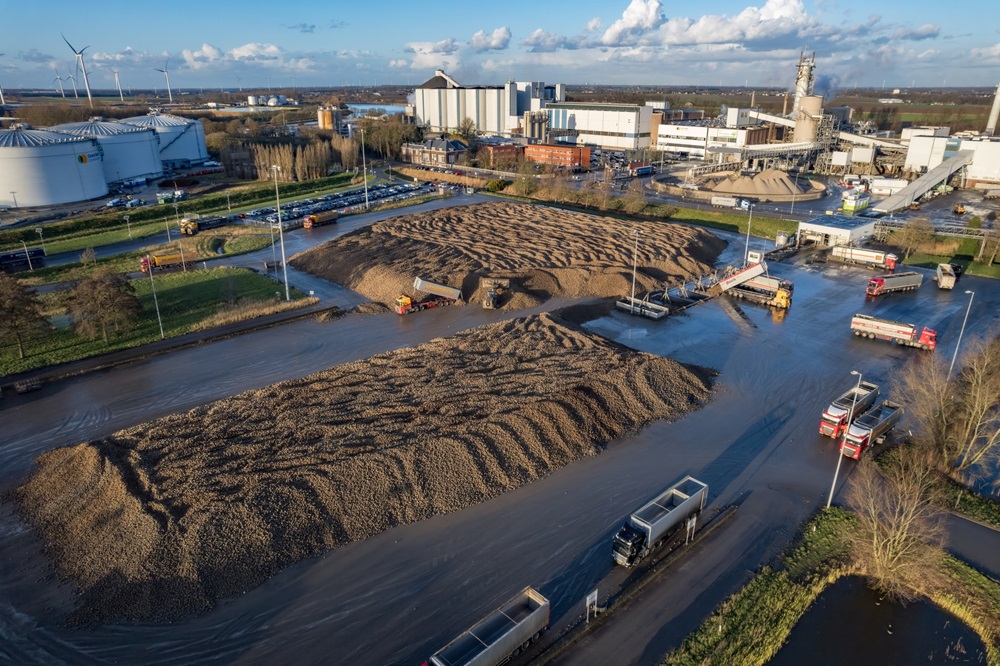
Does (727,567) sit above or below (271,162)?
below

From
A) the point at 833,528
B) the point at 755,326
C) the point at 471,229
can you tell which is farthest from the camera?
the point at 471,229

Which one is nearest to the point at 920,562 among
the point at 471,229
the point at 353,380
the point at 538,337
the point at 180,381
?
the point at 538,337

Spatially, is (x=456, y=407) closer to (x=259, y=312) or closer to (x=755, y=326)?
(x=259, y=312)

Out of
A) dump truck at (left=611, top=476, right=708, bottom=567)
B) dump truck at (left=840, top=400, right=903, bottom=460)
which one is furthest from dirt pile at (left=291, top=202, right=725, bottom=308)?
dump truck at (left=611, top=476, right=708, bottom=567)

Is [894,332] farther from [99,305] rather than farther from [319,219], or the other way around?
[319,219]

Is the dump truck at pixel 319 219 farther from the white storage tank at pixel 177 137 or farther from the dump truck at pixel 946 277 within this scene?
the dump truck at pixel 946 277

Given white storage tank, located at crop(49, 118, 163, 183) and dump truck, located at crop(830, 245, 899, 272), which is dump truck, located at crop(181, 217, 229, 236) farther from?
dump truck, located at crop(830, 245, 899, 272)

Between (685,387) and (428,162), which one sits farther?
(428,162)
